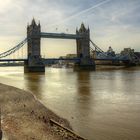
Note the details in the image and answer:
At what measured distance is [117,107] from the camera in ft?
67.5

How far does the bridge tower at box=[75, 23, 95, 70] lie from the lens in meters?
123

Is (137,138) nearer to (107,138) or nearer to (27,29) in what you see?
(107,138)

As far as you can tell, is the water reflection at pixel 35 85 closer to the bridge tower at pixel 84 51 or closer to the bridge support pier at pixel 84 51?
the bridge support pier at pixel 84 51

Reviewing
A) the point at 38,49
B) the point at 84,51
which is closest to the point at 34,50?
the point at 38,49

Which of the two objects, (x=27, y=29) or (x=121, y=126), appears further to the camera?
(x=27, y=29)

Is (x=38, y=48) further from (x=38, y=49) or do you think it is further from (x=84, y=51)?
(x=84, y=51)

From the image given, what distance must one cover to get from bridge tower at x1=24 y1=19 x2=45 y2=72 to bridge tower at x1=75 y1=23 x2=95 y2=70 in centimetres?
2089

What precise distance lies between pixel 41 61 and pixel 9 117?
9669cm

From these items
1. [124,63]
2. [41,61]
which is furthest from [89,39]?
[41,61]

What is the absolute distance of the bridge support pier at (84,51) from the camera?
4830 inches

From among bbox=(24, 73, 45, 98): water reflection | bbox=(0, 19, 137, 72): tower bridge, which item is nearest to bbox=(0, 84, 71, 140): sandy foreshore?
bbox=(24, 73, 45, 98): water reflection

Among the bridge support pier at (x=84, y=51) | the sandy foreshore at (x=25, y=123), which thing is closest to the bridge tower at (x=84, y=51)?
the bridge support pier at (x=84, y=51)

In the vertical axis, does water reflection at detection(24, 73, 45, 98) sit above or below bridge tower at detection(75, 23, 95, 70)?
below

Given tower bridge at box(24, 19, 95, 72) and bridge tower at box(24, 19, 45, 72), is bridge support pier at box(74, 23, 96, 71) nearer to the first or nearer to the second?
tower bridge at box(24, 19, 95, 72)
